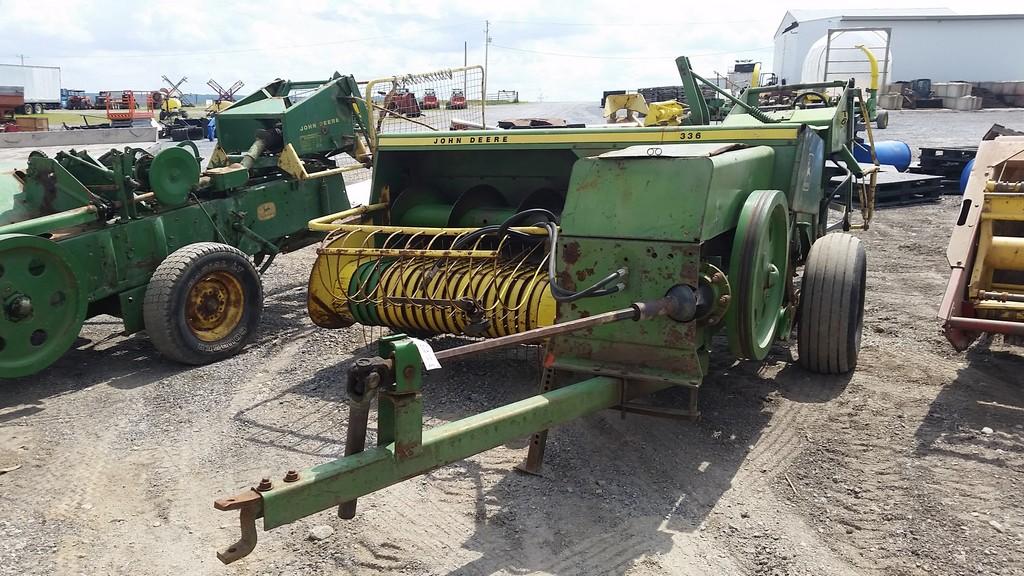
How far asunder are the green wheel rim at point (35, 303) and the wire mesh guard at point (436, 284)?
1.55 m

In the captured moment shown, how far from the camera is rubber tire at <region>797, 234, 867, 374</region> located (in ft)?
15.6

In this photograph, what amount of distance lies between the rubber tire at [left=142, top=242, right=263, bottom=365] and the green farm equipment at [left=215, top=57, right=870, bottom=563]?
37.8 inches

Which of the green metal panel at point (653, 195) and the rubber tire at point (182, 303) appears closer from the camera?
the green metal panel at point (653, 195)

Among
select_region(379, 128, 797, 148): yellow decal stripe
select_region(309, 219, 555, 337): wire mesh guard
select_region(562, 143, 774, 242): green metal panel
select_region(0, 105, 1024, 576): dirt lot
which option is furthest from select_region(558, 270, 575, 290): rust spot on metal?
select_region(379, 128, 797, 148): yellow decal stripe

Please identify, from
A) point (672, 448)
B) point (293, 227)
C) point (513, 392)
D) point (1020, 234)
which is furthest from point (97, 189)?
point (1020, 234)

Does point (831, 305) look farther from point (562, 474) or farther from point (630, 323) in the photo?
point (562, 474)

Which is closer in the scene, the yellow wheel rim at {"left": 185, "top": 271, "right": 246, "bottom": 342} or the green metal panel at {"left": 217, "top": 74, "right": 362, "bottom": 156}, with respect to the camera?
the yellow wheel rim at {"left": 185, "top": 271, "right": 246, "bottom": 342}

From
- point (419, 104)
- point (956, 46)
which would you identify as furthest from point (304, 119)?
point (956, 46)

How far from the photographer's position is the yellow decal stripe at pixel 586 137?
480 centimetres

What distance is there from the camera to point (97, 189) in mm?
5898

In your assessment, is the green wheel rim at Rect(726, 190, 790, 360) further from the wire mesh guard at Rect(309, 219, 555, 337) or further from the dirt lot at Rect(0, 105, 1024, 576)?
the wire mesh guard at Rect(309, 219, 555, 337)

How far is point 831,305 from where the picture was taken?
187 inches

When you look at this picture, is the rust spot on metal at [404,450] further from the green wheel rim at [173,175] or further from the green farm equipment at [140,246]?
the green wheel rim at [173,175]

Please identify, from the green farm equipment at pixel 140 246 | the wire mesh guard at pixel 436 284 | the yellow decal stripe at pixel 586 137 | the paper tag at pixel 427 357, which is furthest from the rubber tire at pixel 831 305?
the green farm equipment at pixel 140 246
